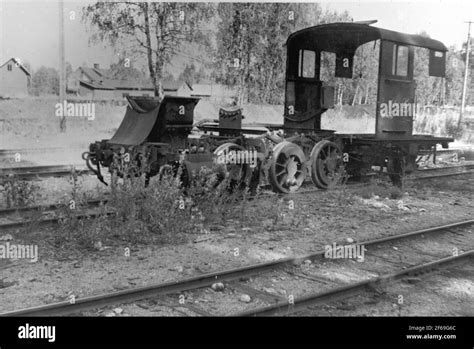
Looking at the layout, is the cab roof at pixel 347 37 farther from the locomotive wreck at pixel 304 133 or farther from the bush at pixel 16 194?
the bush at pixel 16 194

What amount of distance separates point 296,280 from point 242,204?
9.11 feet

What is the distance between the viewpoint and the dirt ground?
5.39 meters

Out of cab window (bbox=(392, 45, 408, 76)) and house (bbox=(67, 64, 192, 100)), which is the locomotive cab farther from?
house (bbox=(67, 64, 192, 100))

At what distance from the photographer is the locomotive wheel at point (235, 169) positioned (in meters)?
9.44

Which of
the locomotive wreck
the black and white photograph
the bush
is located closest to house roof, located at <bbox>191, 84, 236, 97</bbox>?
the black and white photograph

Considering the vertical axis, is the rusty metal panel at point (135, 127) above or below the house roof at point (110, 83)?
below

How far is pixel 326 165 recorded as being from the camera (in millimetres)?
11719

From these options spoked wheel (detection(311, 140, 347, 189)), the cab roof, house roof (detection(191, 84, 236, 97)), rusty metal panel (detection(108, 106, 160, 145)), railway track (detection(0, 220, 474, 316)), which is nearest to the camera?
railway track (detection(0, 220, 474, 316))

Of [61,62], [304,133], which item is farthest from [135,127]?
[61,62]

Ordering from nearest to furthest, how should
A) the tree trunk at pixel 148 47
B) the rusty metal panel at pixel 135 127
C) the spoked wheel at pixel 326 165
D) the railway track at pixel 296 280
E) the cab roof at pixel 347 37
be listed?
the railway track at pixel 296 280 → the rusty metal panel at pixel 135 127 → the cab roof at pixel 347 37 → the spoked wheel at pixel 326 165 → the tree trunk at pixel 148 47

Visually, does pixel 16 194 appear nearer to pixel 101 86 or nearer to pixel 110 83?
pixel 110 83

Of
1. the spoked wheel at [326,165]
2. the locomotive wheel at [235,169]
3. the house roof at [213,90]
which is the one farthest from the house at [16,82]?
the spoked wheel at [326,165]

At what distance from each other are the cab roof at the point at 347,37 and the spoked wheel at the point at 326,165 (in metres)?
2.41

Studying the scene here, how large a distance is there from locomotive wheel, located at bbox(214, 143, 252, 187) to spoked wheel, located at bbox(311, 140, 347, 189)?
76.5 inches
